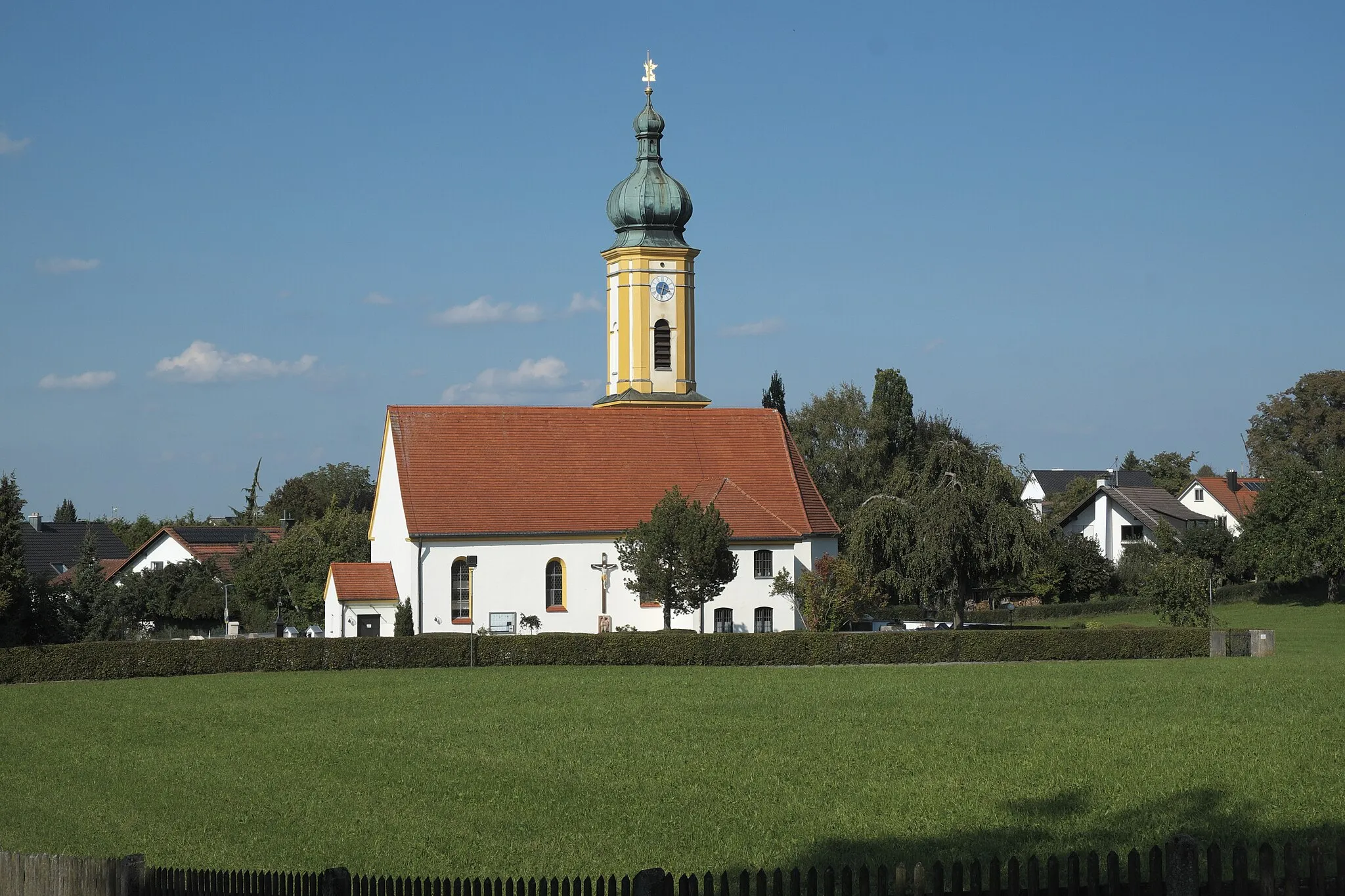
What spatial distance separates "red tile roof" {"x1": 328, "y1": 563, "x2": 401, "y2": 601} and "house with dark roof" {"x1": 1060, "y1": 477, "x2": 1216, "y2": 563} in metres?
46.6

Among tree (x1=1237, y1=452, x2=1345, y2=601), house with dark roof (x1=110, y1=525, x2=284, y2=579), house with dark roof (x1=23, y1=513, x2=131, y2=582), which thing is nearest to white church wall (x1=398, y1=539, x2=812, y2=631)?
house with dark roof (x1=110, y1=525, x2=284, y2=579)

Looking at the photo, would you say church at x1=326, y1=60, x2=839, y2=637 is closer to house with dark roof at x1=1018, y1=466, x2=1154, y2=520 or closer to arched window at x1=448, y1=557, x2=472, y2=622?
arched window at x1=448, y1=557, x2=472, y2=622

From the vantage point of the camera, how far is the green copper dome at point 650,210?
67.1 metres

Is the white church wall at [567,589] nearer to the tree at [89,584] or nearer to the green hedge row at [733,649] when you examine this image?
the green hedge row at [733,649]

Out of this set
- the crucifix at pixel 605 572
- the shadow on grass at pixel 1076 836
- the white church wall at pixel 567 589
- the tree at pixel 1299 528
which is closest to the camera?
the shadow on grass at pixel 1076 836

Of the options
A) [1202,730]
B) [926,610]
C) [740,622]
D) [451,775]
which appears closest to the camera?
[451,775]

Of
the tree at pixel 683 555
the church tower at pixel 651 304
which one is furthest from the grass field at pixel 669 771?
the church tower at pixel 651 304

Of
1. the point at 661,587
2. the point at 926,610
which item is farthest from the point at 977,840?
the point at 926,610

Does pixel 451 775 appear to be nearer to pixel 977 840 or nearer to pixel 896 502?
pixel 977 840

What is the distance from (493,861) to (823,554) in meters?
41.0

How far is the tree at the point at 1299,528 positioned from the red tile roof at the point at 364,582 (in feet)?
126

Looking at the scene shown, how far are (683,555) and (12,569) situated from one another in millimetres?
20017

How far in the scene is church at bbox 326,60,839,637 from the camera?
180 ft

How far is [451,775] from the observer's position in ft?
72.0
